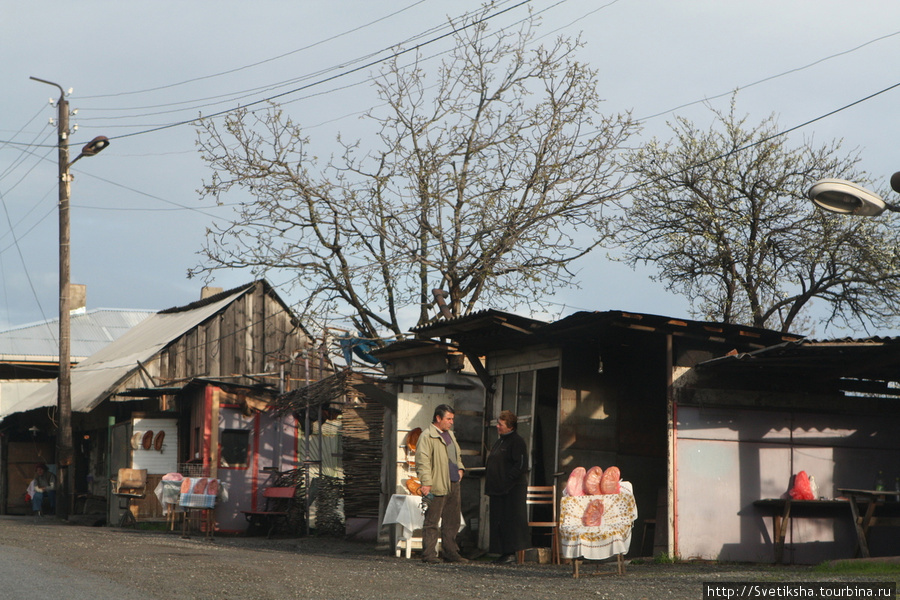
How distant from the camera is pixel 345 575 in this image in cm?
990

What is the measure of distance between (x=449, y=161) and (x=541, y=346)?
903 cm

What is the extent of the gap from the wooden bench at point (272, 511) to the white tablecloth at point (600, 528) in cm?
970

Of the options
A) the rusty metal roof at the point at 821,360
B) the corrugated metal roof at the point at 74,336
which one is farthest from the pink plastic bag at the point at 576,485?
the corrugated metal roof at the point at 74,336

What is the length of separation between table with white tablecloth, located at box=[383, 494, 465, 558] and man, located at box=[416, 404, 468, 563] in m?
1.04

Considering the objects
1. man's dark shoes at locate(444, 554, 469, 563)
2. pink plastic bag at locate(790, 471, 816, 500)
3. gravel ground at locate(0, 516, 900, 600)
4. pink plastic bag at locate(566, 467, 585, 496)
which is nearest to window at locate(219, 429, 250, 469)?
gravel ground at locate(0, 516, 900, 600)

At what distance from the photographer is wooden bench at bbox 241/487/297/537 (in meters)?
19.2

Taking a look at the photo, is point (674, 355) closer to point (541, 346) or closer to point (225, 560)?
point (541, 346)

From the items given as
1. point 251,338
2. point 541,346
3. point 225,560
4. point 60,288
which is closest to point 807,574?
point 541,346

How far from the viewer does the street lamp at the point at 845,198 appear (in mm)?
9516

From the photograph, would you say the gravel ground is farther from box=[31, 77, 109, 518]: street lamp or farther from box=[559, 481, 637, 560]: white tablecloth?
box=[31, 77, 109, 518]: street lamp

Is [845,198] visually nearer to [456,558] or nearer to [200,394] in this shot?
[456,558]

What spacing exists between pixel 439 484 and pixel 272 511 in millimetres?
8123

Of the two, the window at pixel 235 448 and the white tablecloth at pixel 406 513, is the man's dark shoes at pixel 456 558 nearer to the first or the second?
the white tablecloth at pixel 406 513

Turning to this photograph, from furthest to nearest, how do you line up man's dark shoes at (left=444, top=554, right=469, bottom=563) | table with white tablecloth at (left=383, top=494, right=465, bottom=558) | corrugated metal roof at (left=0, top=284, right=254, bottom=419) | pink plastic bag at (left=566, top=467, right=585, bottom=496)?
corrugated metal roof at (left=0, top=284, right=254, bottom=419) → table with white tablecloth at (left=383, top=494, right=465, bottom=558) → man's dark shoes at (left=444, top=554, right=469, bottom=563) → pink plastic bag at (left=566, top=467, right=585, bottom=496)
